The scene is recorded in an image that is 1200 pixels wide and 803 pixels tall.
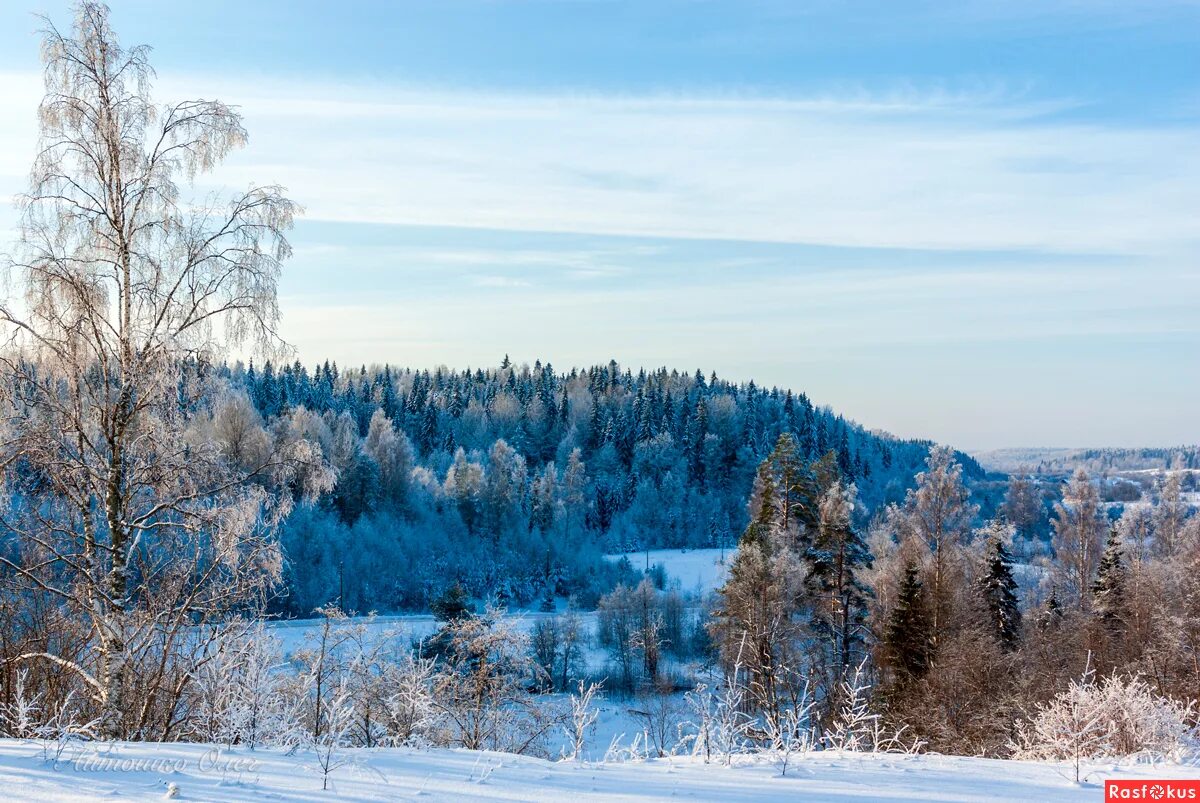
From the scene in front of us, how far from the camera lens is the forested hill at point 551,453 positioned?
221 ft

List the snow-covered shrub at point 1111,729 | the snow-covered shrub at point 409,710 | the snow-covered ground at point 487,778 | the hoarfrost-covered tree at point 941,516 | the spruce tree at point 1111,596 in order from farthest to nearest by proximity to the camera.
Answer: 1. the spruce tree at point 1111,596
2. the hoarfrost-covered tree at point 941,516
3. the snow-covered shrub at point 409,710
4. the snow-covered shrub at point 1111,729
5. the snow-covered ground at point 487,778

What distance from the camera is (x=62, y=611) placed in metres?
9.93

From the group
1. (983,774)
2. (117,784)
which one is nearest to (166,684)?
(117,784)

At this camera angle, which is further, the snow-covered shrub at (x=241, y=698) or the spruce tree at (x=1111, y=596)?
the spruce tree at (x=1111, y=596)

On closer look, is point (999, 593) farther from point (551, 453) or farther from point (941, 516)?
point (551, 453)

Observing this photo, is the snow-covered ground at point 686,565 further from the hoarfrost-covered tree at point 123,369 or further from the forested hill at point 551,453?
the hoarfrost-covered tree at point 123,369

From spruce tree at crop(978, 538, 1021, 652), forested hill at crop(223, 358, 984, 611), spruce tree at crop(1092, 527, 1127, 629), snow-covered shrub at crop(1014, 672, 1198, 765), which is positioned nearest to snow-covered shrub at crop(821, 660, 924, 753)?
snow-covered shrub at crop(1014, 672, 1198, 765)

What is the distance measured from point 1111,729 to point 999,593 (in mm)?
20191

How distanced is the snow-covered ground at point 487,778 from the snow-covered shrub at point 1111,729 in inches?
36.2

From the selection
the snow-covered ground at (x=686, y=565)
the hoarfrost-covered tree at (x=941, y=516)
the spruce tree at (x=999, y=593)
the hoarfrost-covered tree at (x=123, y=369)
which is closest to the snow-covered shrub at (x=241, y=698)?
the hoarfrost-covered tree at (x=123, y=369)

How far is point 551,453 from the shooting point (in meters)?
99.3

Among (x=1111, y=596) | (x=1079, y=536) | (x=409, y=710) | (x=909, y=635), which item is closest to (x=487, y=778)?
(x=409, y=710)

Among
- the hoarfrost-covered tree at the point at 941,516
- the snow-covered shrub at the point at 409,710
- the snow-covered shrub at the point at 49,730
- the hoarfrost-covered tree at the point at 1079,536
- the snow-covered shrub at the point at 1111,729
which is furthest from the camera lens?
the hoarfrost-covered tree at the point at 1079,536

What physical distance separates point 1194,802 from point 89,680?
929cm
